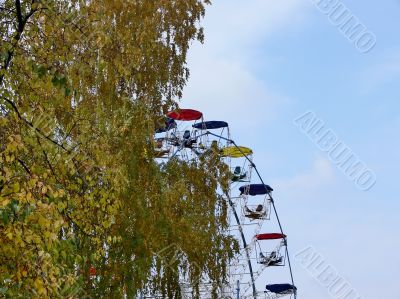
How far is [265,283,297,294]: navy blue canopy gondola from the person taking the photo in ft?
125

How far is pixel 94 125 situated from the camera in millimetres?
12672

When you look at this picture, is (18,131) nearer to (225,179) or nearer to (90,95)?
(90,95)

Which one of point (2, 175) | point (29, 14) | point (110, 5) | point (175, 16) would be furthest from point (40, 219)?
point (175, 16)

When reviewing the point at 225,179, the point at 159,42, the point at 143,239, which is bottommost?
the point at 143,239

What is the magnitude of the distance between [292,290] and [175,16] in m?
22.7

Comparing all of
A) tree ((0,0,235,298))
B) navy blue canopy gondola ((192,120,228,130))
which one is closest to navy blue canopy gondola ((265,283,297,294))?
navy blue canopy gondola ((192,120,228,130))

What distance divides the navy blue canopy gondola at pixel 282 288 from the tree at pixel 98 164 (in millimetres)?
20371

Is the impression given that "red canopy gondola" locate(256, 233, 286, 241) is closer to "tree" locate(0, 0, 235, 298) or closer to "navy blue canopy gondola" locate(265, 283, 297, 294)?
"navy blue canopy gondola" locate(265, 283, 297, 294)

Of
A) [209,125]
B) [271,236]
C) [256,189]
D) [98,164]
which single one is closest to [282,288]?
[271,236]

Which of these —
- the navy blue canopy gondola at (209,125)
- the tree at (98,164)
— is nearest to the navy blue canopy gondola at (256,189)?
the navy blue canopy gondola at (209,125)

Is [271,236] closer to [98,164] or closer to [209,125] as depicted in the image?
[209,125]

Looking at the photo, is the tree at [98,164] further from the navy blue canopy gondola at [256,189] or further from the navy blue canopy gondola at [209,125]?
the navy blue canopy gondola at [256,189]

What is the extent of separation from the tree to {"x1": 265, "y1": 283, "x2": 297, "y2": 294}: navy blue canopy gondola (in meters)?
20.4

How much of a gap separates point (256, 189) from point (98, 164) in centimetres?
2662
